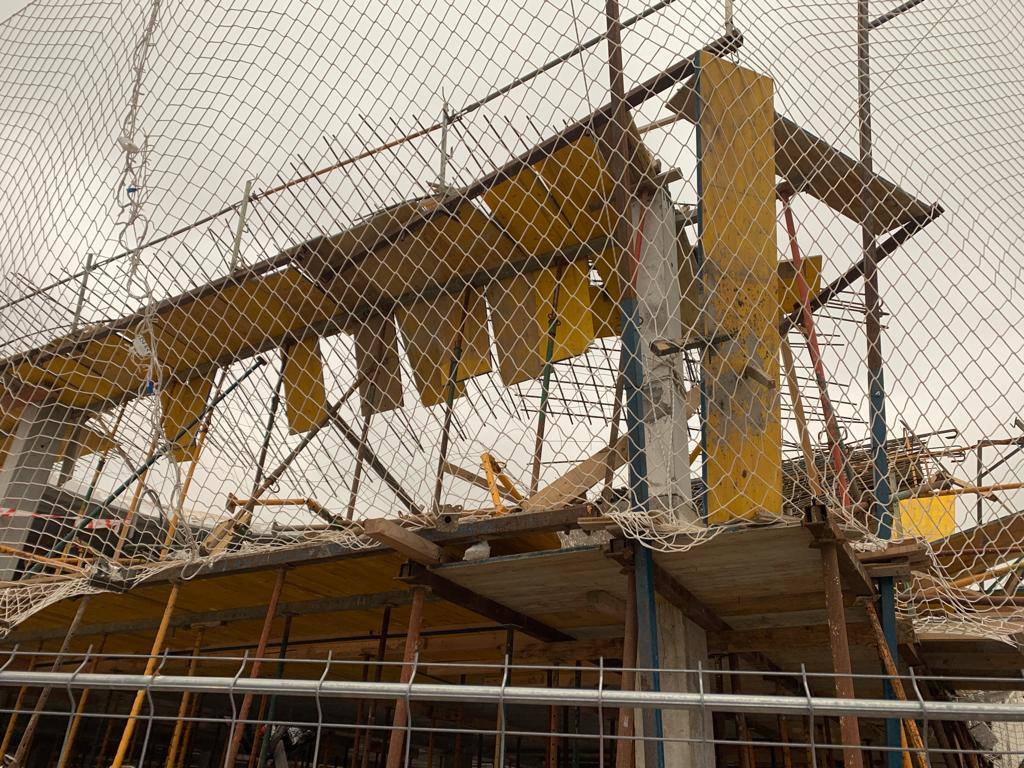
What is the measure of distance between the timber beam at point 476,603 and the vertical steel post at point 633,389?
4.83ft

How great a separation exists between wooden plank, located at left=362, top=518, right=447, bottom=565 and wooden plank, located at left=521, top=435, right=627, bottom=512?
2.16 feet

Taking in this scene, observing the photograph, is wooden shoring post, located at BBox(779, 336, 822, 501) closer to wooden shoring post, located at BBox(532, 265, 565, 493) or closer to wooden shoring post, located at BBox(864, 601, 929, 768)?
wooden shoring post, located at BBox(864, 601, 929, 768)

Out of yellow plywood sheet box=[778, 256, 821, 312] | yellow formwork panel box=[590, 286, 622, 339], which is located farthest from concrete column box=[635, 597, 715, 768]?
yellow formwork panel box=[590, 286, 622, 339]

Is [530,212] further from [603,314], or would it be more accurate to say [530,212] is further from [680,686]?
[680,686]

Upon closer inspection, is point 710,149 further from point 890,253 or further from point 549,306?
point 549,306

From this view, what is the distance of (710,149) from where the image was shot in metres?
5.03

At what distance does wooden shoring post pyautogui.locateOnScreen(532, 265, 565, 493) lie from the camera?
19.1 ft

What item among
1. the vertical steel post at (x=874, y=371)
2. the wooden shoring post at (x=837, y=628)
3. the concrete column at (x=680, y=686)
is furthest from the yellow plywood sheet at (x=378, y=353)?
the wooden shoring post at (x=837, y=628)

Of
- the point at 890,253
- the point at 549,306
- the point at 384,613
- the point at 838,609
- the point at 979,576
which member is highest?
the point at 549,306

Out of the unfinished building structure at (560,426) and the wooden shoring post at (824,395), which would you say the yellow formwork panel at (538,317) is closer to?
the unfinished building structure at (560,426)

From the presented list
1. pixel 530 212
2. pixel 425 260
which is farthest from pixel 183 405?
pixel 530 212

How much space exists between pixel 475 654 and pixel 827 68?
551 cm

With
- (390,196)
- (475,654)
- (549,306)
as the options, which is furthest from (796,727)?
(390,196)

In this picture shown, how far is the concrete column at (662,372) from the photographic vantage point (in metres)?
4.77
